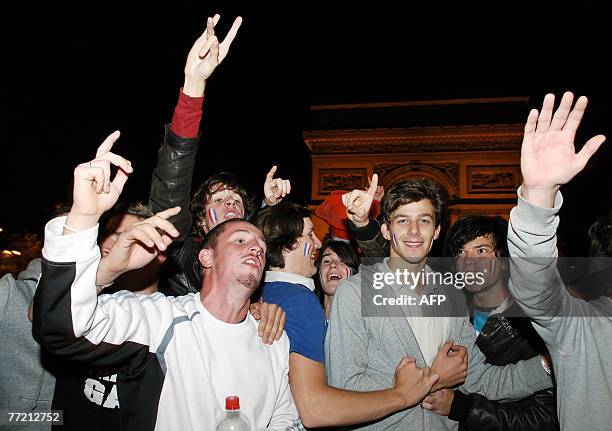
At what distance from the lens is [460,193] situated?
1426 cm

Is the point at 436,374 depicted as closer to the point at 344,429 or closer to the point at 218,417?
the point at 344,429

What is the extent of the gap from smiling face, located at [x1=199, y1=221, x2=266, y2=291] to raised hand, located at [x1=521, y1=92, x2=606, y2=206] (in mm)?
1228

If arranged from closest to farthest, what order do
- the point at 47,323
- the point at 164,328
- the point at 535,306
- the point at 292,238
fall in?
the point at 47,323
the point at 535,306
the point at 164,328
the point at 292,238

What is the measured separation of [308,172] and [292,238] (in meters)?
15.2

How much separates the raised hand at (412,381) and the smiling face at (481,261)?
2.95 feet

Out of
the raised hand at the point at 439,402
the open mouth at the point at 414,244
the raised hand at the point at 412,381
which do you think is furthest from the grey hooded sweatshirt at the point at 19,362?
the open mouth at the point at 414,244

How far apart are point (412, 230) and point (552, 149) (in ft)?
2.90

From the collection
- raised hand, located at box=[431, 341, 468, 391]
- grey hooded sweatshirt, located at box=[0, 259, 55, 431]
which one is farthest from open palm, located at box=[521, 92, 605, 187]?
grey hooded sweatshirt, located at box=[0, 259, 55, 431]

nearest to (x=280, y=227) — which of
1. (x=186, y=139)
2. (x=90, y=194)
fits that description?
(x=186, y=139)

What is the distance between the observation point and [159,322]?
6.70 feet

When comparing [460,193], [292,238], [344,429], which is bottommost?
[344,429]

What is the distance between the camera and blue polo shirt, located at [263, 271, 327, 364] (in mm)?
2346

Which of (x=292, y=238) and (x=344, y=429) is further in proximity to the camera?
(x=292, y=238)

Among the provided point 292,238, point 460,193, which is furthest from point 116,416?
point 460,193
